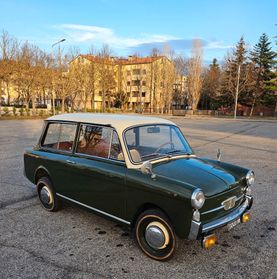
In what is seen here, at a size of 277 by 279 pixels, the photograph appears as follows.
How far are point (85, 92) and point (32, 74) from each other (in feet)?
40.7

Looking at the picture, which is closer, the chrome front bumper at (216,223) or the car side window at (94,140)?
the chrome front bumper at (216,223)

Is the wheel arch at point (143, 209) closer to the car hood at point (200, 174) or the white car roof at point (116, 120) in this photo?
the car hood at point (200, 174)

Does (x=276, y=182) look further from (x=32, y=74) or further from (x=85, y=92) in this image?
(x=85, y=92)

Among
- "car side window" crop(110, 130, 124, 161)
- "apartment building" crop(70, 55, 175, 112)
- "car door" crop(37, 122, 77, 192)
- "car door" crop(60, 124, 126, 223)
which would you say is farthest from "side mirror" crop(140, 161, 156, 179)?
"apartment building" crop(70, 55, 175, 112)

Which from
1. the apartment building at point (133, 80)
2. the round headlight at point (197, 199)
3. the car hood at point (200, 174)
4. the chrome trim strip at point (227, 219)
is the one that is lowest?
the chrome trim strip at point (227, 219)

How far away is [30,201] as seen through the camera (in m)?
5.37

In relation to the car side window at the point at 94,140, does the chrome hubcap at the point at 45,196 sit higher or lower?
lower

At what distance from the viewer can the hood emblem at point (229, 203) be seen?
11.1 feet

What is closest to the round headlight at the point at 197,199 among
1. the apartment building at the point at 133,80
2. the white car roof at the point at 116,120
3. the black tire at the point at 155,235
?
the black tire at the point at 155,235

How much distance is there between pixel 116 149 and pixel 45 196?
1.88 m

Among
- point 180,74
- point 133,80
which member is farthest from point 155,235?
point 133,80

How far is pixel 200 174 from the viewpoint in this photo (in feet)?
11.6

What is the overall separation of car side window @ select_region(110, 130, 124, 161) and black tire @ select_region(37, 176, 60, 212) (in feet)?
5.03

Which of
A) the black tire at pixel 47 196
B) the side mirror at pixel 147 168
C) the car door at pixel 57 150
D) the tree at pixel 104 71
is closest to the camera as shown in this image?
the side mirror at pixel 147 168
